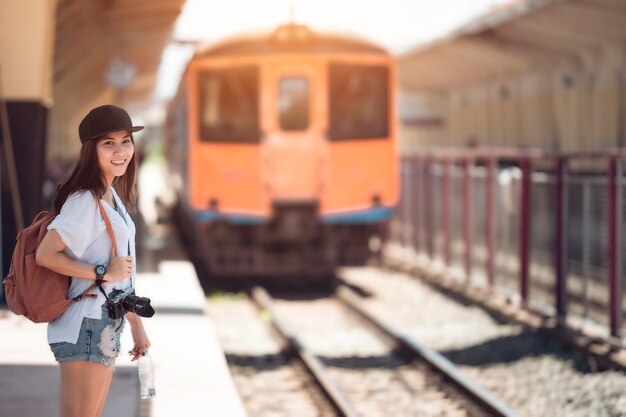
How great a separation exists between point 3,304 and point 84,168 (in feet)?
22.1

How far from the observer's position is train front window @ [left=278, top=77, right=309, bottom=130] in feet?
41.4

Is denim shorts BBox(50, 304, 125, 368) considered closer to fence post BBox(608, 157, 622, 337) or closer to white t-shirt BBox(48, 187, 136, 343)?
white t-shirt BBox(48, 187, 136, 343)

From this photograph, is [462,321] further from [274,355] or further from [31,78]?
[31,78]

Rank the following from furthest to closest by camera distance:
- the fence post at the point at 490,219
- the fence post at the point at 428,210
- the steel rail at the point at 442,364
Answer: the fence post at the point at 428,210
the fence post at the point at 490,219
the steel rail at the point at 442,364

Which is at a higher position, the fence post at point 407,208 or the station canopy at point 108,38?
the station canopy at point 108,38

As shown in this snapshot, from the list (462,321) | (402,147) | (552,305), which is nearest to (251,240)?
(462,321)

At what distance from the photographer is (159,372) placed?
7.23 metres

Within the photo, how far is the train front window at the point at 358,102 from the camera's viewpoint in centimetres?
1270

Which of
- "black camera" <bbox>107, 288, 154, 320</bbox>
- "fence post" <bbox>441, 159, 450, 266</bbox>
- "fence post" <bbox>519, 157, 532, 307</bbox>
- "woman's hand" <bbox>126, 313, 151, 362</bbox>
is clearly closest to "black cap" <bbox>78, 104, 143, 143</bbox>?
"black camera" <bbox>107, 288, 154, 320</bbox>

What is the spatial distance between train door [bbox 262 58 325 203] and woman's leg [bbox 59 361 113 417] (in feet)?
29.3

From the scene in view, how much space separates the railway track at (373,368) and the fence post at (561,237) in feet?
4.51

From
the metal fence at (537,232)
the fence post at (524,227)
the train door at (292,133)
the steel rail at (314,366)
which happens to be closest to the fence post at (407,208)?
the metal fence at (537,232)

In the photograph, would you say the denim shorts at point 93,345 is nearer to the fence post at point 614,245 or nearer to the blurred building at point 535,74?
the fence post at point 614,245

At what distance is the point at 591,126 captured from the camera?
1691 centimetres
